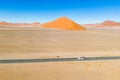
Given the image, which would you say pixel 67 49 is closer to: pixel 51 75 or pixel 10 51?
pixel 10 51

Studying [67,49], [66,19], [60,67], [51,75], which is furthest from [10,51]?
[66,19]

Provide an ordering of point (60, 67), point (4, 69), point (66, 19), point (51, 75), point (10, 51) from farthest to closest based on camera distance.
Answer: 1. point (66, 19)
2. point (10, 51)
3. point (60, 67)
4. point (4, 69)
5. point (51, 75)

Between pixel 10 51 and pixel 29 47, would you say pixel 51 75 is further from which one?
pixel 29 47

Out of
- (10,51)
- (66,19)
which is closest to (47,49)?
(10,51)

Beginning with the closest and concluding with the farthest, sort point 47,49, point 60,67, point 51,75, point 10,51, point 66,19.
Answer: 1. point 51,75
2. point 60,67
3. point 10,51
4. point 47,49
5. point 66,19

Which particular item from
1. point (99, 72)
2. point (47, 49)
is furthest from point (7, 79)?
point (47, 49)

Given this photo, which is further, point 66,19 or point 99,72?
point 66,19

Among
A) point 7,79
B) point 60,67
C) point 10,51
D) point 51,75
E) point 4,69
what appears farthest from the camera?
point 10,51

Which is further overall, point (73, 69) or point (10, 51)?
point (10, 51)

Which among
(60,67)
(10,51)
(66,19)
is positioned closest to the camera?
(60,67)
